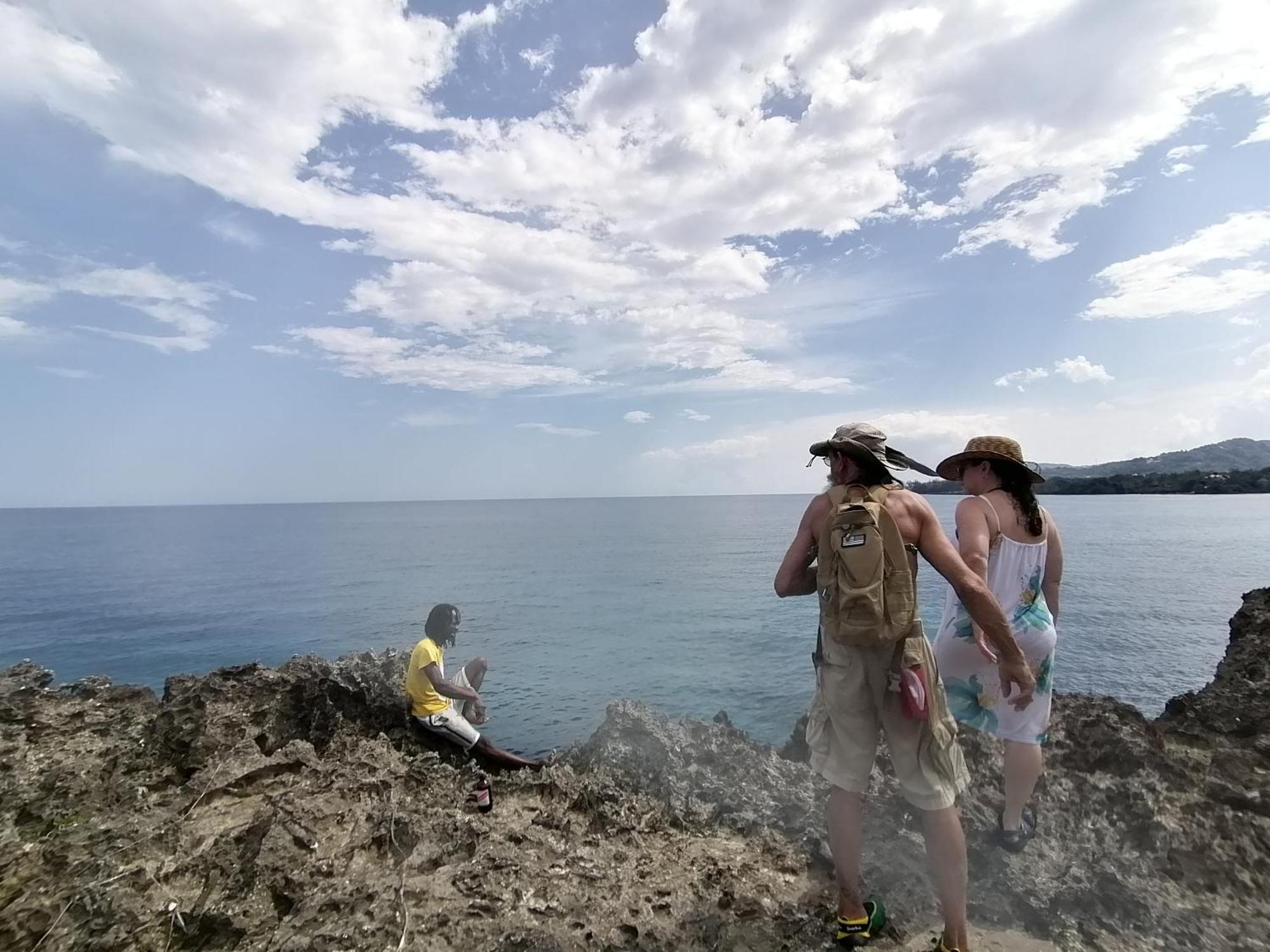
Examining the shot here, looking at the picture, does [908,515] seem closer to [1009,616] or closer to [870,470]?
[870,470]

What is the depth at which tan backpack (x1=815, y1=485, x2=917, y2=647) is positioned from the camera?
334 cm

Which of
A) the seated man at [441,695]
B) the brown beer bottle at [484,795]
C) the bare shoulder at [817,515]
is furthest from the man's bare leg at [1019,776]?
the seated man at [441,695]

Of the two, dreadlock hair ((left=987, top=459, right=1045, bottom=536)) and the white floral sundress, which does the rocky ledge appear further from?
dreadlock hair ((left=987, top=459, right=1045, bottom=536))

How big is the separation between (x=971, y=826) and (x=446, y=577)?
42.8 meters

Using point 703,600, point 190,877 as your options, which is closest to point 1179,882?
point 190,877

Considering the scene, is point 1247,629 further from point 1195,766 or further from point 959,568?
point 959,568

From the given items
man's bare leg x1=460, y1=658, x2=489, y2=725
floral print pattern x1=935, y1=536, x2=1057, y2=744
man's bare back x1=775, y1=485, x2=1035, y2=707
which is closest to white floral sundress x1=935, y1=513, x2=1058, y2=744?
floral print pattern x1=935, y1=536, x2=1057, y2=744

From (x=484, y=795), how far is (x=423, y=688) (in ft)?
5.17

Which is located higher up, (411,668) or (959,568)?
(959,568)

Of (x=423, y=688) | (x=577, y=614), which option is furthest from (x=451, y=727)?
(x=577, y=614)

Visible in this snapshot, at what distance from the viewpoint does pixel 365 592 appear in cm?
3800

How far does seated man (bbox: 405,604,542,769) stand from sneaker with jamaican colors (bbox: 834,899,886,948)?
334 cm

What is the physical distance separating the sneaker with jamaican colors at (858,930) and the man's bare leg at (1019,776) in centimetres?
130

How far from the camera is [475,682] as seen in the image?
7125 mm
